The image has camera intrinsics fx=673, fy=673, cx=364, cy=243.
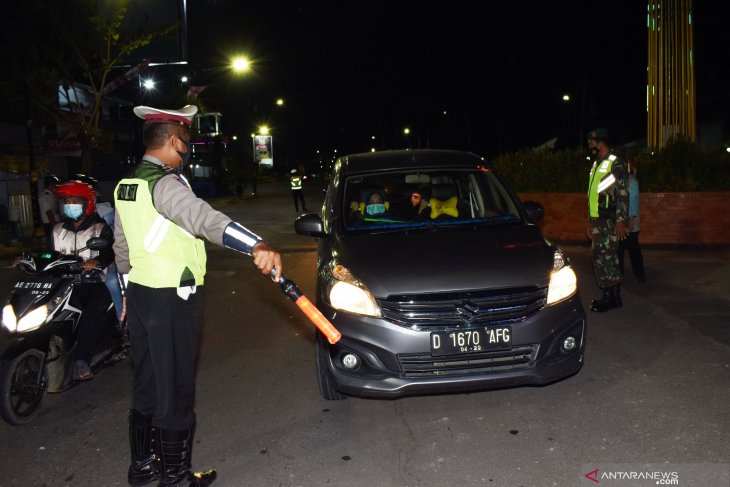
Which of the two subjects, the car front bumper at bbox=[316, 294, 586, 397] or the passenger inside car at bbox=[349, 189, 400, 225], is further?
the passenger inside car at bbox=[349, 189, 400, 225]

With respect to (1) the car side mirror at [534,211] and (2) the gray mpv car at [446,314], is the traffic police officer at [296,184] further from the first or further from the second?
(2) the gray mpv car at [446,314]

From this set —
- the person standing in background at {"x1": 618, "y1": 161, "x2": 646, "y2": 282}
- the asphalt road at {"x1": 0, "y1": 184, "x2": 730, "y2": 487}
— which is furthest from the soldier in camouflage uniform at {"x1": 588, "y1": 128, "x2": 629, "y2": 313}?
the asphalt road at {"x1": 0, "y1": 184, "x2": 730, "y2": 487}

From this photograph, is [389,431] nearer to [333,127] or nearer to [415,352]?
[415,352]

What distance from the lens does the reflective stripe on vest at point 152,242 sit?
3283 mm

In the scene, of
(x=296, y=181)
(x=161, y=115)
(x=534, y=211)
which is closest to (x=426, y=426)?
(x=534, y=211)

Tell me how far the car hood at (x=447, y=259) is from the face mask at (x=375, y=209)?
3.00ft

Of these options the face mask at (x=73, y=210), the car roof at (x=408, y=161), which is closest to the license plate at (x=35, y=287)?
the face mask at (x=73, y=210)

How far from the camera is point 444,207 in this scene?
20.2 feet

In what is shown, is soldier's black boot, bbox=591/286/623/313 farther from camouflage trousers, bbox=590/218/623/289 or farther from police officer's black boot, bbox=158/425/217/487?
police officer's black boot, bbox=158/425/217/487

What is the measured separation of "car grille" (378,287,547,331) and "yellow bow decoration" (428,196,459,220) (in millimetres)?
1970

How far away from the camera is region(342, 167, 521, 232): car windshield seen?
5680 mm

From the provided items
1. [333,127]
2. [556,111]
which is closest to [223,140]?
[556,111]

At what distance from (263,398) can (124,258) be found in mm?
1729

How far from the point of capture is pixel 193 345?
3.43 meters
